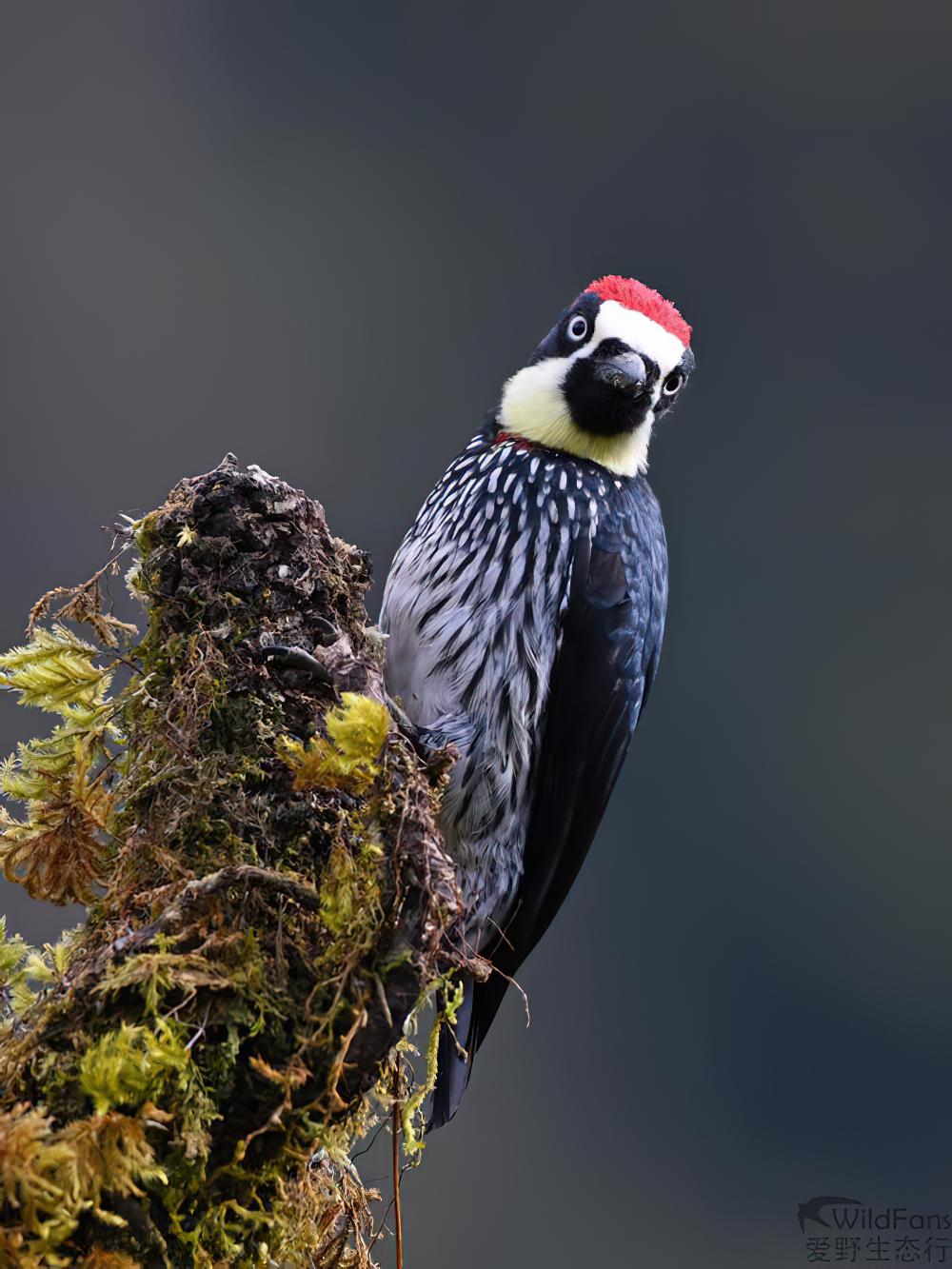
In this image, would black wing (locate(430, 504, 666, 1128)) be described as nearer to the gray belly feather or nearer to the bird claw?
the gray belly feather

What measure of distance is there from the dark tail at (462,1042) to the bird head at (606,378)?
86cm

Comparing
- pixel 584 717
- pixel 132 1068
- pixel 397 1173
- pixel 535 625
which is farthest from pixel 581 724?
pixel 132 1068

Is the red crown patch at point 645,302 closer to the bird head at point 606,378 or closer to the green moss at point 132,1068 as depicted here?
the bird head at point 606,378

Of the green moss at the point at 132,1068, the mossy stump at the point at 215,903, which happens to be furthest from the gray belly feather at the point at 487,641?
the green moss at the point at 132,1068

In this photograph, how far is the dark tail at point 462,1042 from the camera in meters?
1.71

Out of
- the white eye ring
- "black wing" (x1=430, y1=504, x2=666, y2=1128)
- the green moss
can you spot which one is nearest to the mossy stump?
the green moss

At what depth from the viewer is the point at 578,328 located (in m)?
1.98

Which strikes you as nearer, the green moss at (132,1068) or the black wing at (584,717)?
the green moss at (132,1068)

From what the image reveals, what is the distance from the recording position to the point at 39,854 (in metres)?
1.18

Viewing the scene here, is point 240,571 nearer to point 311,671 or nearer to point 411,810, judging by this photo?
point 311,671

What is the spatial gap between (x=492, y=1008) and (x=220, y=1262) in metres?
1.01

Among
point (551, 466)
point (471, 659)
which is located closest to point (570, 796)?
point (471, 659)

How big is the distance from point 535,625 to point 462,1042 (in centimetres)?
66

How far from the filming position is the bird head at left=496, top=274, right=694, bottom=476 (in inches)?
74.1
